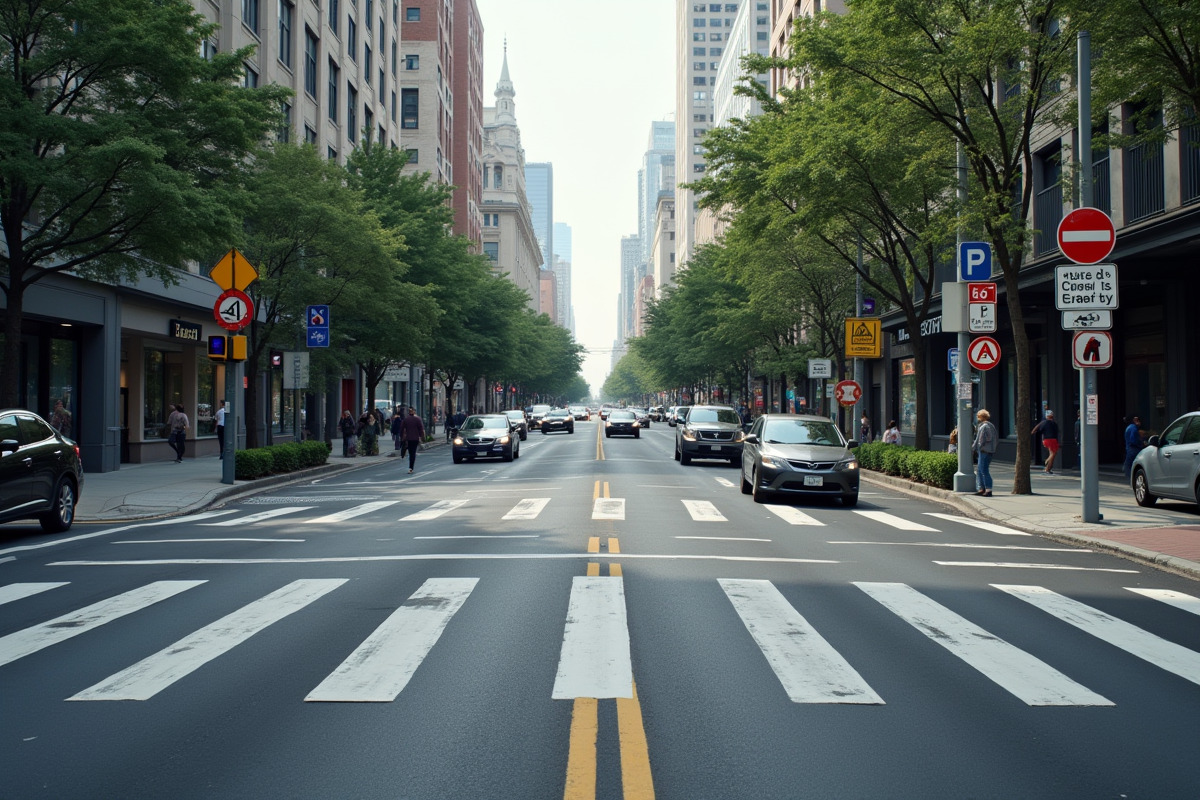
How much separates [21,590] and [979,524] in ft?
43.3

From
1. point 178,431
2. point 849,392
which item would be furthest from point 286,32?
point 849,392

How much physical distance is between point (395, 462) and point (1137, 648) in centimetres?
2983

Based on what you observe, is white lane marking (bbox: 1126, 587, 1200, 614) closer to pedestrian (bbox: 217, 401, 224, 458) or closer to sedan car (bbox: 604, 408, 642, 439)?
pedestrian (bbox: 217, 401, 224, 458)

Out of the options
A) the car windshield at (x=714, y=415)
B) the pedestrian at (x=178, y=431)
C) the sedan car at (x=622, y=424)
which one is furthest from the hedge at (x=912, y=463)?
the sedan car at (x=622, y=424)

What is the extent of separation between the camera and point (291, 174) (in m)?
27.1

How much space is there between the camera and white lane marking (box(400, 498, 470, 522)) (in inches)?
627

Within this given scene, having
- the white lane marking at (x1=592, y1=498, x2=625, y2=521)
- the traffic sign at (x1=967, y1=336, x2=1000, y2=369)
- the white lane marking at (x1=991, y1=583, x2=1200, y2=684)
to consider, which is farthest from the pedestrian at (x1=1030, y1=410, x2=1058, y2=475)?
the white lane marking at (x1=991, y1=583, x2=1200, y2=684)

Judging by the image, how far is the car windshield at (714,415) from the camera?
1255 inches

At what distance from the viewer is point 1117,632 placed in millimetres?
7668

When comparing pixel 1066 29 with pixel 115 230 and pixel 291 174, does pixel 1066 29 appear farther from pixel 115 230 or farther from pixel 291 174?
pixel 291 174

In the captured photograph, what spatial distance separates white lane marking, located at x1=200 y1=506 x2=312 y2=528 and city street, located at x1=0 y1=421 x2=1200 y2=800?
94.1 inches

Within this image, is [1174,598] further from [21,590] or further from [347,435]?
[347,435]

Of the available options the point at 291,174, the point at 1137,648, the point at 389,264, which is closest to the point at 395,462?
the point at 389,264

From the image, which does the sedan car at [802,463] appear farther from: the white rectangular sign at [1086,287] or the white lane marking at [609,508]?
the white rectangular sign at [1086,287]
